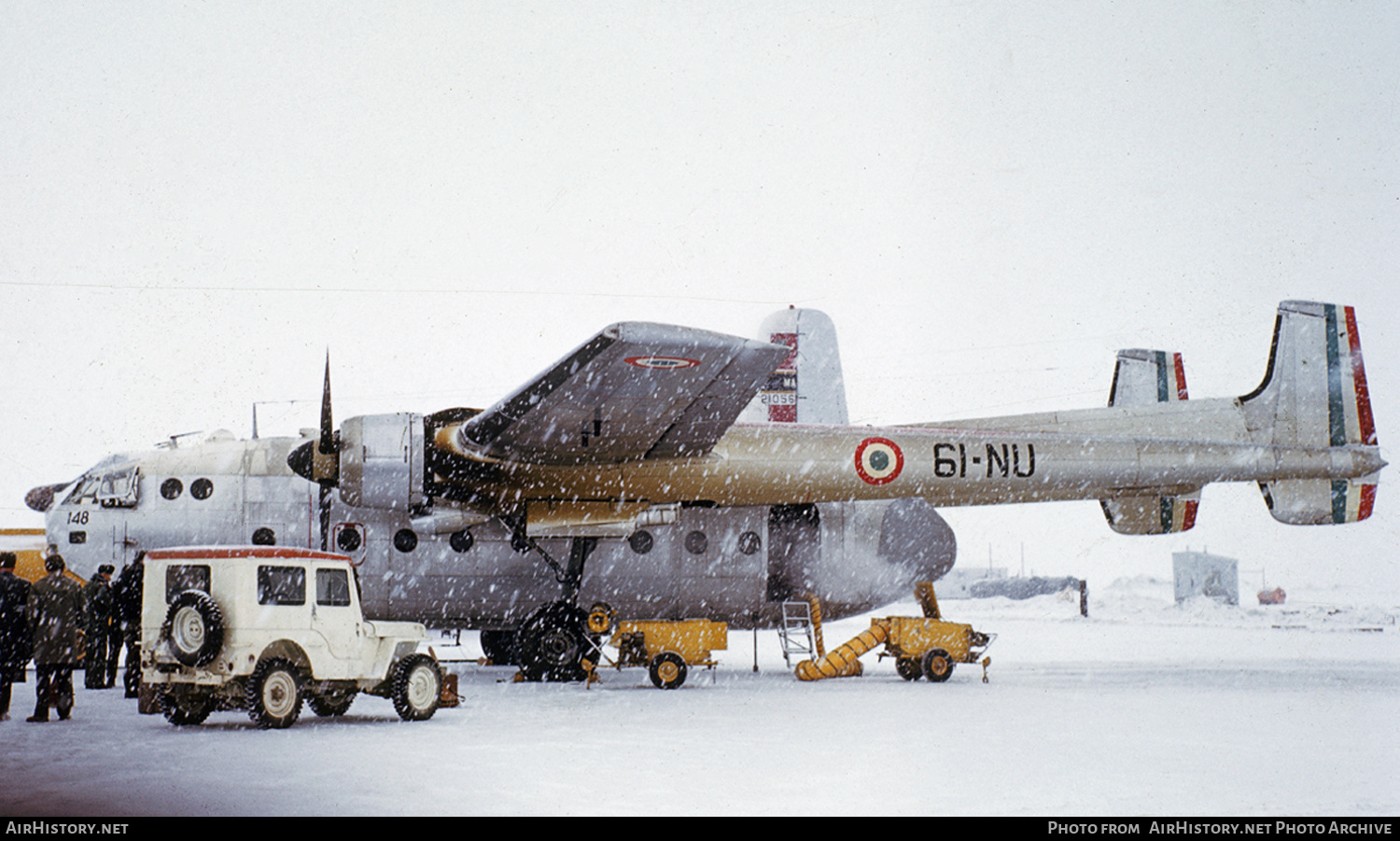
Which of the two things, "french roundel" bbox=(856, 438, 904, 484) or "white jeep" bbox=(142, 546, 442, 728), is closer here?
"white jeep" bbox=(142, 546, 442, 728)

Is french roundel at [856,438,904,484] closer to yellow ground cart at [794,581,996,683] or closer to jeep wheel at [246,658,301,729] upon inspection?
yellow ground cart at [794,581,996,683]

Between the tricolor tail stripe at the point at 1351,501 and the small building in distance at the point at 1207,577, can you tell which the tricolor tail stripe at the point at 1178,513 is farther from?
the small building in distance at the point at 1207,577

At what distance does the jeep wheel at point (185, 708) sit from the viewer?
9.06 metres

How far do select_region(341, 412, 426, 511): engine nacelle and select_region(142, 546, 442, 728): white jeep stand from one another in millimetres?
3005

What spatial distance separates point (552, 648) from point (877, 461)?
5.14 metres

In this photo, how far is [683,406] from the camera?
1169 centimetres

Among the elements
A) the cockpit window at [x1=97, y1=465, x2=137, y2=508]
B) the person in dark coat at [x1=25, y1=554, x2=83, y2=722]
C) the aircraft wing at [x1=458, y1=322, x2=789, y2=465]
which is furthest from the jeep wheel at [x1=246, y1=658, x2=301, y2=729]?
the cockpit window at [x1=97, y1=465, x2=137, y2=508]

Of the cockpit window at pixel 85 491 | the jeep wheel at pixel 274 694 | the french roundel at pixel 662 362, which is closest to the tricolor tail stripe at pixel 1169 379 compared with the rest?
the french roundel at pixel 662 362

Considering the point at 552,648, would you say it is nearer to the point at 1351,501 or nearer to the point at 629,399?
the point at 629,399

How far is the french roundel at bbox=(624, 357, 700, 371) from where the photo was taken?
9797 millimetres

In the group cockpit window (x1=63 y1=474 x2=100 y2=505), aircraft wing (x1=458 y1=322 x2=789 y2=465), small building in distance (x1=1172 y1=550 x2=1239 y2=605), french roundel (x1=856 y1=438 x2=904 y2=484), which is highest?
aircraft wing (x1=458 y1=322 x2=789 y2=465)

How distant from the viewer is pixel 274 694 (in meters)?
8.82

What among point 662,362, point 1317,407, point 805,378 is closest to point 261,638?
point 662,362
